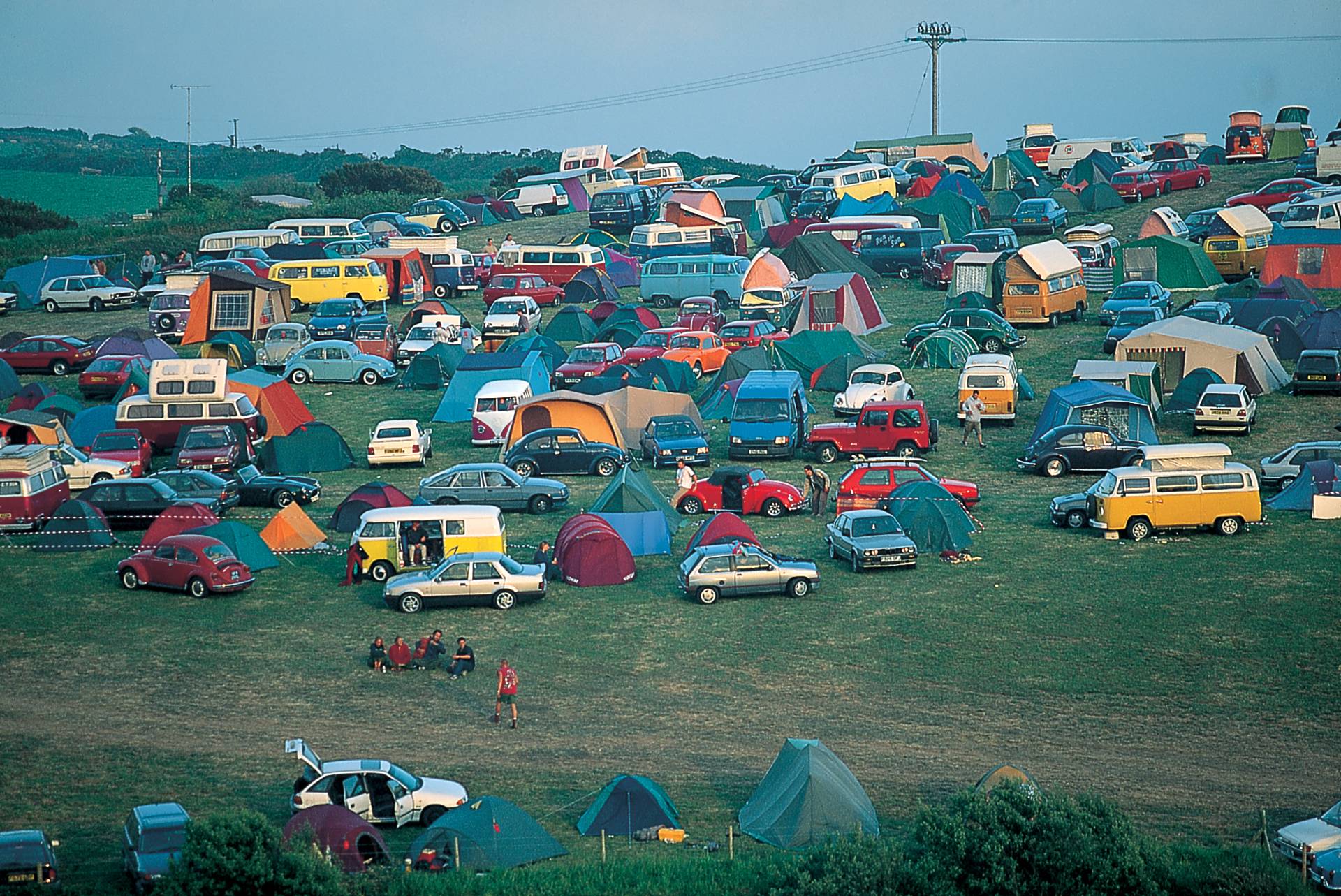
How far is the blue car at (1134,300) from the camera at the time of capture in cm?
4634

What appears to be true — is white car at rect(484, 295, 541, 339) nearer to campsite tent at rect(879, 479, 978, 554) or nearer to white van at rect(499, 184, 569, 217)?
campsite tent at rect(879, 479, 978, 554)

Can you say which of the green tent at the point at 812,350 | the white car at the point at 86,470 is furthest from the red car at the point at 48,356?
the green tent at the point at 812,350

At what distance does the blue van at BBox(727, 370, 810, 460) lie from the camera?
35.2 meters

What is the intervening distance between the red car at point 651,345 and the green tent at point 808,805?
80.8 ft

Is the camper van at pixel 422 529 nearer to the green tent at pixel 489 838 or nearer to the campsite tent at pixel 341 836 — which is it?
the campsite tent at pixel 341 836

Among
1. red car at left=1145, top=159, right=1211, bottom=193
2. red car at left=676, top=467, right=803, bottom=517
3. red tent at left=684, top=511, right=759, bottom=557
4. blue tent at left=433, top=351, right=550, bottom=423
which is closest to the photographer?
red tent at left=684, top=511, right=759, bottom=557

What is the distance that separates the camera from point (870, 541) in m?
28.2

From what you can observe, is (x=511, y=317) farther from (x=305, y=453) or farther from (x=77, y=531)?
(x=77, y=531)

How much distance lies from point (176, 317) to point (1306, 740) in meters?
39.9

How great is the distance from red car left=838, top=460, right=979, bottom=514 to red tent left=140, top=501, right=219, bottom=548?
12.5 meters

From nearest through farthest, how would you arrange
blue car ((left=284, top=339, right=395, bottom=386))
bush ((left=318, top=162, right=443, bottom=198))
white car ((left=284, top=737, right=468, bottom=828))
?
white car ((left=284, top=737, right=468, bottom=828))
blue car ((left=284, top=339, right=395, bottom=386))
bush ((left=318, top=162, right=443, bottom=198))

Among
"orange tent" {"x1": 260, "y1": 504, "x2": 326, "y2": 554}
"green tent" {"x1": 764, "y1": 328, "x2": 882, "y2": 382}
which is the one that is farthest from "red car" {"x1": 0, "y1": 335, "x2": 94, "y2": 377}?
"green tent" {"x1": 764, "y1": 328, "x2": 882, "y2": 382}

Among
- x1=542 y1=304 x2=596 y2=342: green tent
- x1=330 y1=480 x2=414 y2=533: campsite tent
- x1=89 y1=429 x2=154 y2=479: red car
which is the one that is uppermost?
x1=542 y1=304 x2=596 y2=342: green tent

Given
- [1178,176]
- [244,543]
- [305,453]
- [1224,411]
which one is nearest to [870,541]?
[244,543]
